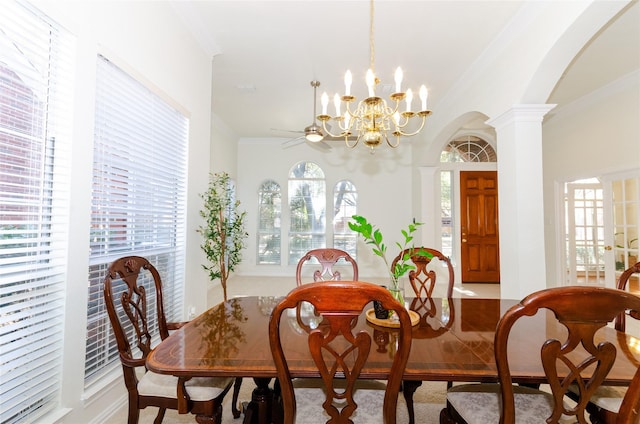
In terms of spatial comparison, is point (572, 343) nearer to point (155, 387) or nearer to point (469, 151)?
point (155, 387)

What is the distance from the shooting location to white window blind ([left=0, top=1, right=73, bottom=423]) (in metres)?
1.30

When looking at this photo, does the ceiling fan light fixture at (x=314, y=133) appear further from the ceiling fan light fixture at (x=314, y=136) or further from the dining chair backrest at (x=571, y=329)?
the dining chair backrest at (x=571, y=329)

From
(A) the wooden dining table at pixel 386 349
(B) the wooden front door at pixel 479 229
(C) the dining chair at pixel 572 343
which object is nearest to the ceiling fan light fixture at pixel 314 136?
(A) the wooden dining table at pixel 386 349

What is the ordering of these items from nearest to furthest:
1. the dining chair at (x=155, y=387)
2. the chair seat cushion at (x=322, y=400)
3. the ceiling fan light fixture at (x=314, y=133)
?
the chair seat cushion at (x=322, y=400) < the dining chair at (x=155, y=387) < the ceiling fan light fixture at (x=314, y=133)

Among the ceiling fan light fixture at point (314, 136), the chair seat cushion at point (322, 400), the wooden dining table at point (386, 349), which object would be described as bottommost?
the chair seat cushion at point (322, 400)

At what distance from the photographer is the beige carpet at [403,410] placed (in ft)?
6.08

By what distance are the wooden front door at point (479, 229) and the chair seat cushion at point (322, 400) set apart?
5667 mm

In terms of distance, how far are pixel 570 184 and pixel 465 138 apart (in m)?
2.18

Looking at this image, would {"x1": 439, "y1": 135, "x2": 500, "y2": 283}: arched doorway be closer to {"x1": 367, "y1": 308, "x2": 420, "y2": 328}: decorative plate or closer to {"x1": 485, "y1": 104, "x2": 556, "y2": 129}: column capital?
Result: {"x1": 485, "y1": 104, "x2": 556, "y2": 129}: column capital

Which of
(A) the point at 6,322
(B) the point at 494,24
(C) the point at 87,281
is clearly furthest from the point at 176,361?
(B) the point at 494,24

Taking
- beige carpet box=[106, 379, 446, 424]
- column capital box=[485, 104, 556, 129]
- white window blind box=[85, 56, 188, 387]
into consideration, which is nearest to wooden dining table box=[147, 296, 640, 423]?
beige carpet box=[106, 379, 446, 424]

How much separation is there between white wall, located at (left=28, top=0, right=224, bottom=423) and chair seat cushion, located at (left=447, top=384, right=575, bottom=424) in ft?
6.38

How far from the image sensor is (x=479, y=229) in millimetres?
6312

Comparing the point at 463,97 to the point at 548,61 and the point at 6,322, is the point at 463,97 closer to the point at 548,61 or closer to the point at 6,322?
the point at 548,61
